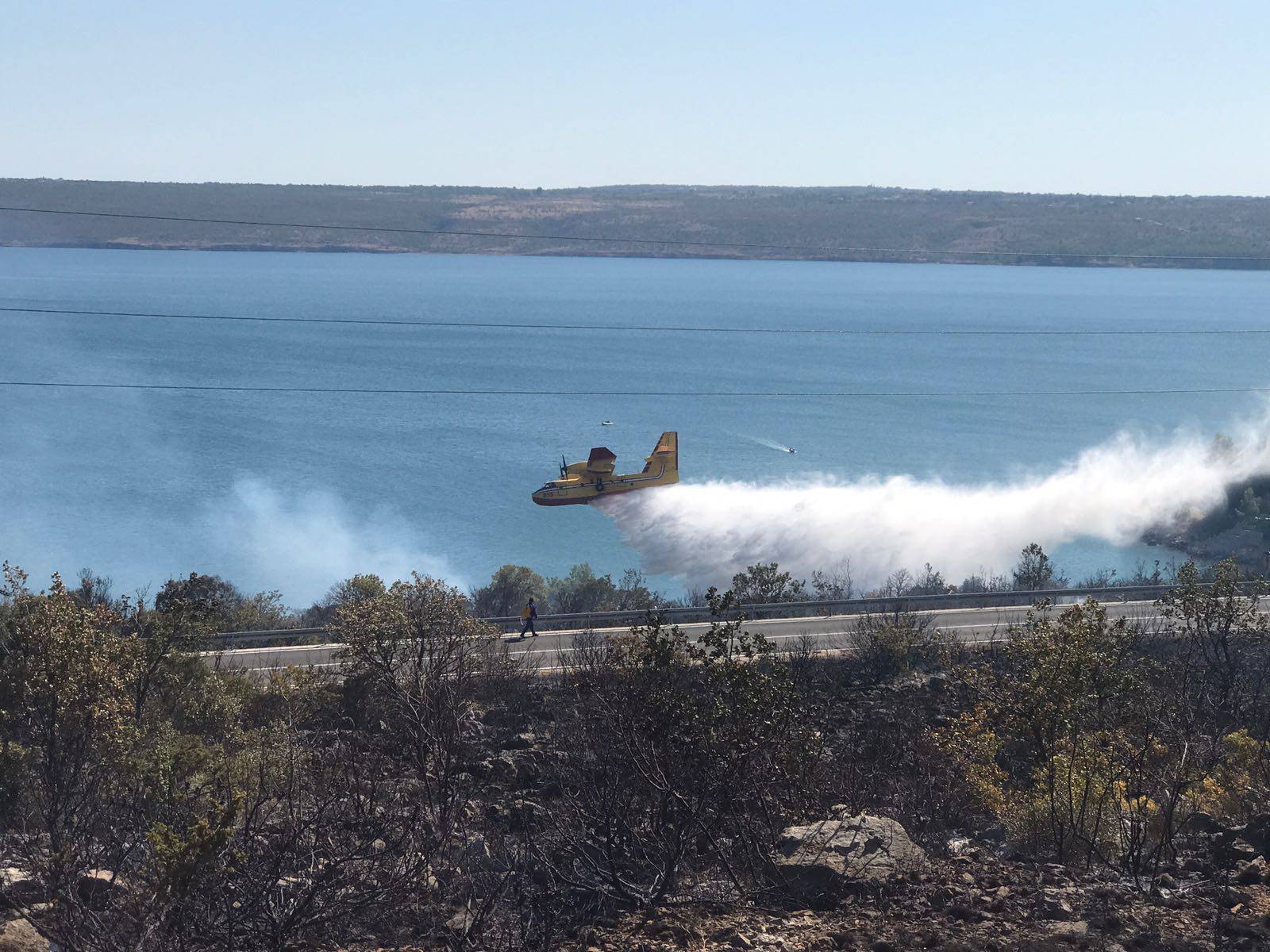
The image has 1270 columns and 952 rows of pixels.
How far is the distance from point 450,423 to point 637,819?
8992 cm

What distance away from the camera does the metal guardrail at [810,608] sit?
113 feet

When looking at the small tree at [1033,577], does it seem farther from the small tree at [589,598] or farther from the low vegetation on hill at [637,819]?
the low vegetation on hill at [637,819]

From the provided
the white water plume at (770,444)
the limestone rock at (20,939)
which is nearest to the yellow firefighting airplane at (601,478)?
the white water plume at (770,444)

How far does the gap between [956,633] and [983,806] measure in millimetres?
16300

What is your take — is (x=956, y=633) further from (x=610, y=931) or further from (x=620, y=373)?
(x=620, y=373)

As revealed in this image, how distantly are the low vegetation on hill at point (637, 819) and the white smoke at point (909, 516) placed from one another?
40.8 meters

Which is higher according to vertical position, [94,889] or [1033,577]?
[94,889]

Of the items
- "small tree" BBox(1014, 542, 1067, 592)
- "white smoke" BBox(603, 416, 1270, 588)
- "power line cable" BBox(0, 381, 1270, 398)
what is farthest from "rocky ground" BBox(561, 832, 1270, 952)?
"power line cable" BBox(0, 381, 1270, 398)

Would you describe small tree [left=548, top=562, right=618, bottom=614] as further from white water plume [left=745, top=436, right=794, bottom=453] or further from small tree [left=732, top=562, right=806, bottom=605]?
white water plume [left=745, top=436, right=794, bottom=453]

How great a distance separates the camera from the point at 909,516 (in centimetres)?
7219

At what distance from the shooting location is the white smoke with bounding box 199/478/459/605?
6681cm

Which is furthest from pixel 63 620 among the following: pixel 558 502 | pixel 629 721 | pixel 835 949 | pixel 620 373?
pixel 620 373

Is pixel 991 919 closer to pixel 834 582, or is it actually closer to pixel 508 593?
pixel 508 593

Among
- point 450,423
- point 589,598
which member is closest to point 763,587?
point 589,598
